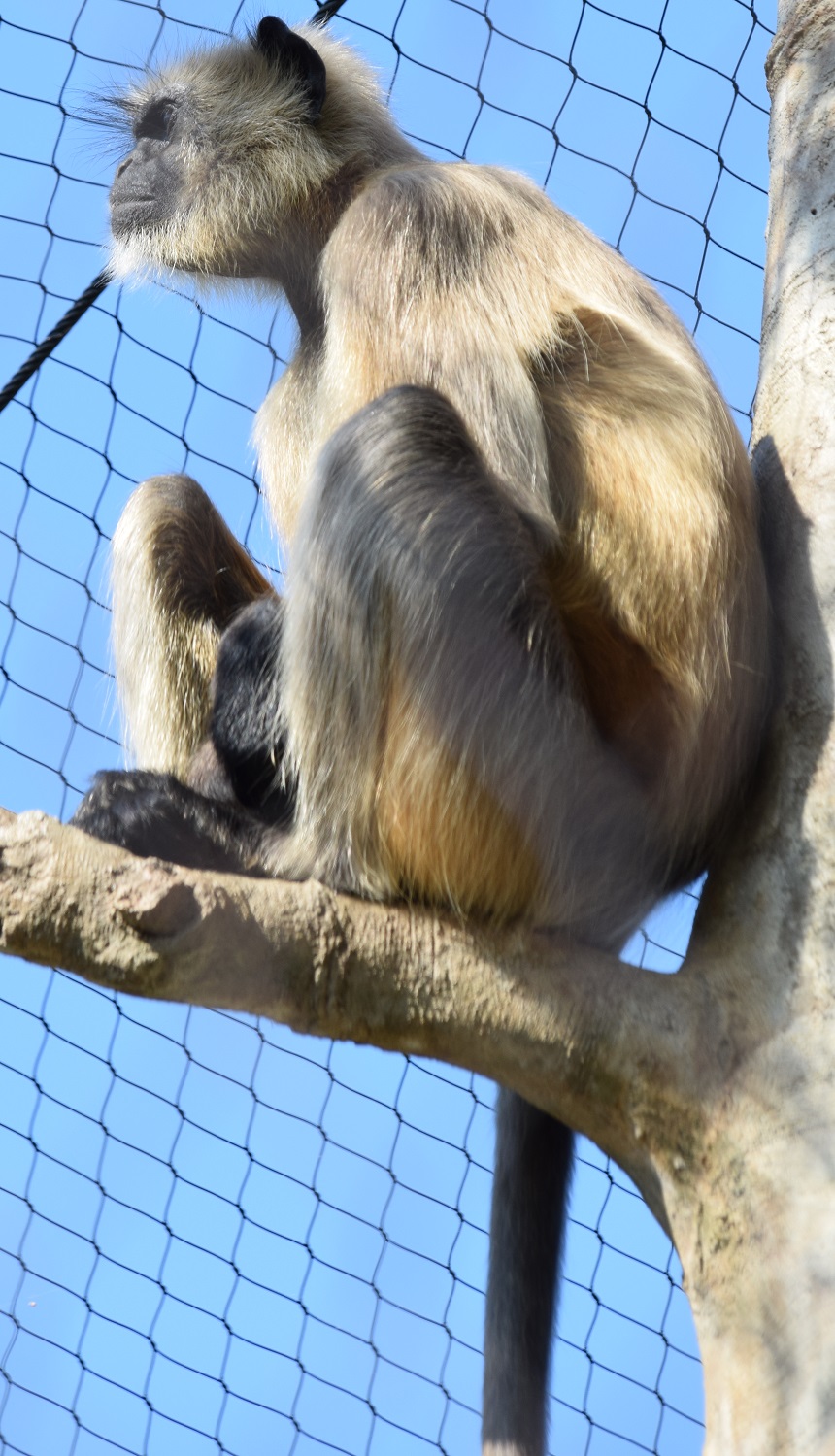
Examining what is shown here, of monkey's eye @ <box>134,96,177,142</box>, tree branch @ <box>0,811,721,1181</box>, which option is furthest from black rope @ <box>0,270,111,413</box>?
tree branch @ <box>0,811,721,1181</box>

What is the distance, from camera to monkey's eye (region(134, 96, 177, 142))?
323 centimetres

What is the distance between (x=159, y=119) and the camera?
3.25 m

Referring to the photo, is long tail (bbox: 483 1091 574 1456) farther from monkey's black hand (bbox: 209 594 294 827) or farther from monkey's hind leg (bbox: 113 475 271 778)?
monkey's hind leg (bbox: 113 475 271 778)

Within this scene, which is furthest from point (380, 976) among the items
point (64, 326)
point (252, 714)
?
point (64, 326)

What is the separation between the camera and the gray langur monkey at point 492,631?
7.07ft

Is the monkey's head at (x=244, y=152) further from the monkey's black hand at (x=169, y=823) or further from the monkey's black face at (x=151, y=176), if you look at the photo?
the monkey's black hand at (x=169, y=823)

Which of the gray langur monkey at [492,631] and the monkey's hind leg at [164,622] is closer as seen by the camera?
the gray langur monkey at [492,631]

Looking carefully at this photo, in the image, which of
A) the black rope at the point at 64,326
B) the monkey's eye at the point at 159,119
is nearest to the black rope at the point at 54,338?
the black rope at the point at 64,326

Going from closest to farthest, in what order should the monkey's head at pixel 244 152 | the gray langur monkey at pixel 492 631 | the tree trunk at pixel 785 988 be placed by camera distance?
the tree trunk at pixel 785 988 < the gray langur monkey at pixel 492 631 < the monkey's head at pixel 244 152

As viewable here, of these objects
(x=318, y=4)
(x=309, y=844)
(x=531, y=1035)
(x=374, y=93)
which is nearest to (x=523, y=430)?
(x=309, y=844)

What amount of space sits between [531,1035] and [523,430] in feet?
2.72

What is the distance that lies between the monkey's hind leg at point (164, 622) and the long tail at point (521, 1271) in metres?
0.82

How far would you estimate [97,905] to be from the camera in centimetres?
189

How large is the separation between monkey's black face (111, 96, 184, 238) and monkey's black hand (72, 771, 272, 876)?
1.26 metres
